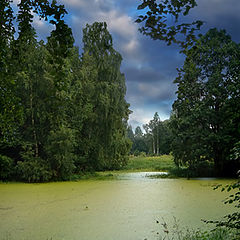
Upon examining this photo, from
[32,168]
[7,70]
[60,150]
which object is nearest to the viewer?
[7,70]

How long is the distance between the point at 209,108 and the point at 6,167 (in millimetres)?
6851

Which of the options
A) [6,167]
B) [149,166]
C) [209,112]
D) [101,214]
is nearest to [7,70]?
[101,214]

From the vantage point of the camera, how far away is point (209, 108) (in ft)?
29.0

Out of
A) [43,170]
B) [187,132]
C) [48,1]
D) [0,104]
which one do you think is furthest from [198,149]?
[48,1]

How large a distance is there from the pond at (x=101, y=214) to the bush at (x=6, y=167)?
2.92 meters

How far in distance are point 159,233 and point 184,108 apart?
663 centimetres

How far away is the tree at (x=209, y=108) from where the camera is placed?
341 inches

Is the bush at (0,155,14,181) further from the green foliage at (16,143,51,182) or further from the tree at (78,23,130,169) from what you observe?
the tree at (78,23,130,169)

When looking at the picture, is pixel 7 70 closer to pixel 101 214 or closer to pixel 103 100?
pixel 101 214

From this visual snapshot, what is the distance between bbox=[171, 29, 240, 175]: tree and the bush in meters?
5.57

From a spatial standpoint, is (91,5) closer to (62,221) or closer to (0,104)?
(0,104)

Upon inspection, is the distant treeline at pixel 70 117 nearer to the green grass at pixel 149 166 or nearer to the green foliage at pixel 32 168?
the green foliage at pixel 32 168

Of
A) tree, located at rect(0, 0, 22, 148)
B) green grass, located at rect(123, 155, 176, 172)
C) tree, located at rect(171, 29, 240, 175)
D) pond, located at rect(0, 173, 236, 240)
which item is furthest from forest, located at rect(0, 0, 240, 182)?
tree, located at rect(0, 0, 22, 148)

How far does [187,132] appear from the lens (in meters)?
9.17
